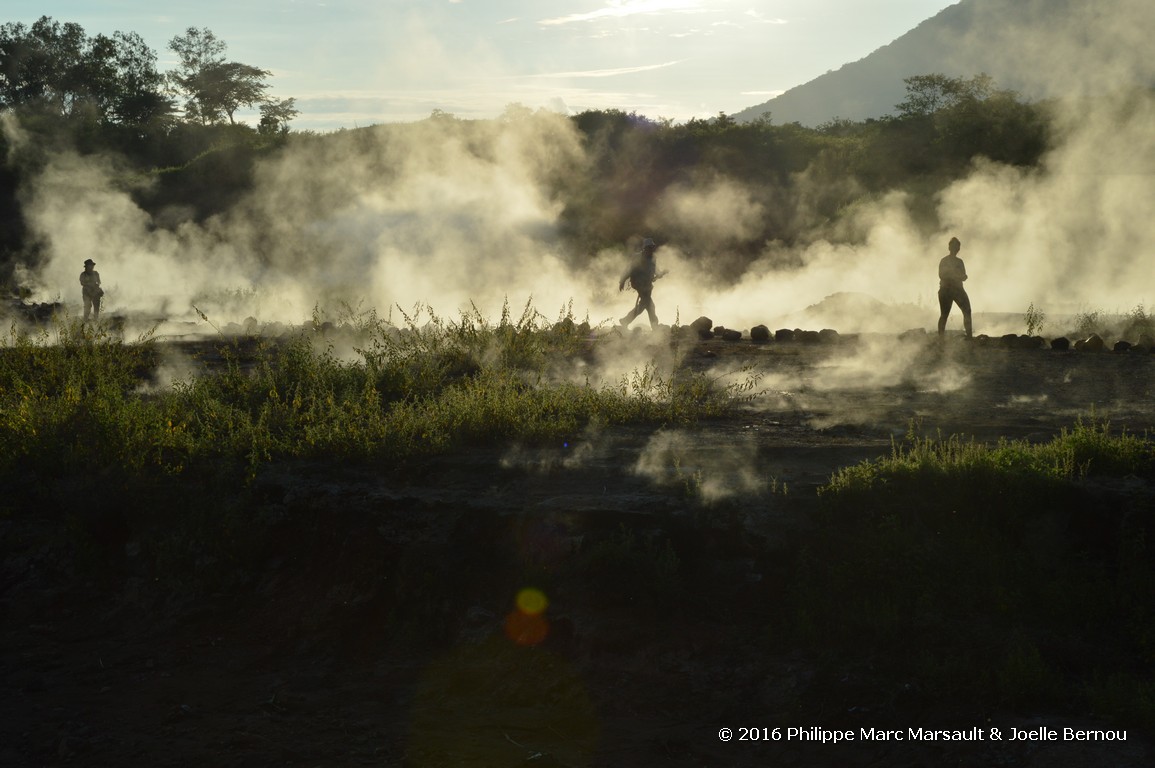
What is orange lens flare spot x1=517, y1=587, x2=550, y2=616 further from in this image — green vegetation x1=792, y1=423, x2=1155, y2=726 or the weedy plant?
the weedy plant

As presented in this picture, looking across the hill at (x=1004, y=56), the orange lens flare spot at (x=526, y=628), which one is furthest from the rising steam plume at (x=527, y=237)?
the hill at (x=1004, y=56)

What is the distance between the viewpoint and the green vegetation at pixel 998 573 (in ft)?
15.1

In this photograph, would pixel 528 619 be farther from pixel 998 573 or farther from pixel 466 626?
pixel 998 573

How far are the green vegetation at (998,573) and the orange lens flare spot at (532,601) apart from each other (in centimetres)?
125

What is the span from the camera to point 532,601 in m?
5.36

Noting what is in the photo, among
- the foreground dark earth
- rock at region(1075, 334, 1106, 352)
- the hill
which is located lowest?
the foreground dark earth

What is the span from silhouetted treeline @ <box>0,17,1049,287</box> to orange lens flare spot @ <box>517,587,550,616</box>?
17.3 meters

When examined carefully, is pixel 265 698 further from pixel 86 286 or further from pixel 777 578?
pixel 86 286

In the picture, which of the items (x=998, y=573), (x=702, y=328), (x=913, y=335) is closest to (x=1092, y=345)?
(x=913, y=335)

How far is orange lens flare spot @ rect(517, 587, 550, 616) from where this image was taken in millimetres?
5309

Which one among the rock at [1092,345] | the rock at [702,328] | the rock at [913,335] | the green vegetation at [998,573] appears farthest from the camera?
the rock at [702,328]

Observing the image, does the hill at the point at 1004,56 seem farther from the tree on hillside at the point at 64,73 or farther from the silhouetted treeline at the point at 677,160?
the tree on hillside at the point at 64,73

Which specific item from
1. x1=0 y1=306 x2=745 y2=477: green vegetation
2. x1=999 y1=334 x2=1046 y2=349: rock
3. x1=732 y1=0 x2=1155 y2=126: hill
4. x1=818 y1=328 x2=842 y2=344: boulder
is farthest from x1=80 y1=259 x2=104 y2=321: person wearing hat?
x1=732 y1=0 x2=1155 y2=126: hill

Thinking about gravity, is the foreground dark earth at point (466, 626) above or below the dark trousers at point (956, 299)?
below
